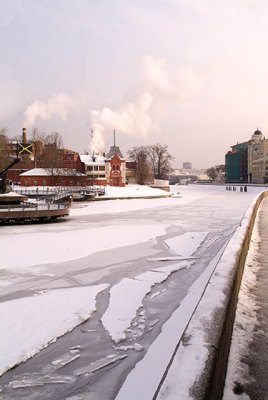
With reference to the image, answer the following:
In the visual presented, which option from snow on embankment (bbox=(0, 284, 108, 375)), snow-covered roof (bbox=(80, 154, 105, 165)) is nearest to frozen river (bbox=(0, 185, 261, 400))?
snow on embankment (bbox=(0, 284, 108, 375))

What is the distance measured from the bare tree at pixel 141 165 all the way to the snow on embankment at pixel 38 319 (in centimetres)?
8370

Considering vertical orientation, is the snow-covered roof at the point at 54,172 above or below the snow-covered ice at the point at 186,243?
above

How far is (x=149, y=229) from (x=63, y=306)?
13213 mm

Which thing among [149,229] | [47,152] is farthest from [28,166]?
[149,229]

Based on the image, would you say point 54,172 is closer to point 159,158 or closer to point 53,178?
point 53,178

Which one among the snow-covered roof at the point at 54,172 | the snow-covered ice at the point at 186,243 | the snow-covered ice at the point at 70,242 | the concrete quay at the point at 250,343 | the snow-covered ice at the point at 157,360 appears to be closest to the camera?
the snow-covered ice at the point at 157,360

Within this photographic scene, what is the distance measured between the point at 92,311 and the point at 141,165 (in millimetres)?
88650

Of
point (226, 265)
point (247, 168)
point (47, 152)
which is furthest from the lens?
point (247, 168)

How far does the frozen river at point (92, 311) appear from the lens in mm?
4930

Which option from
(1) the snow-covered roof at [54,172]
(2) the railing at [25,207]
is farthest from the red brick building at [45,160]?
(2) the railing at [25,207]

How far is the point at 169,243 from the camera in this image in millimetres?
16078

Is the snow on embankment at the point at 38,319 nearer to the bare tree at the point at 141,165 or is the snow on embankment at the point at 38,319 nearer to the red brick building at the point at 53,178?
the red brick building at the point at 53,178

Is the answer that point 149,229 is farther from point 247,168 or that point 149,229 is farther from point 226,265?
point 247,168

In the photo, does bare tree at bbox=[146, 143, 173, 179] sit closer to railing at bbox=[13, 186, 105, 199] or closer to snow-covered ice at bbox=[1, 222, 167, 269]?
railing at bbox=[13, 186, 105, 199]
